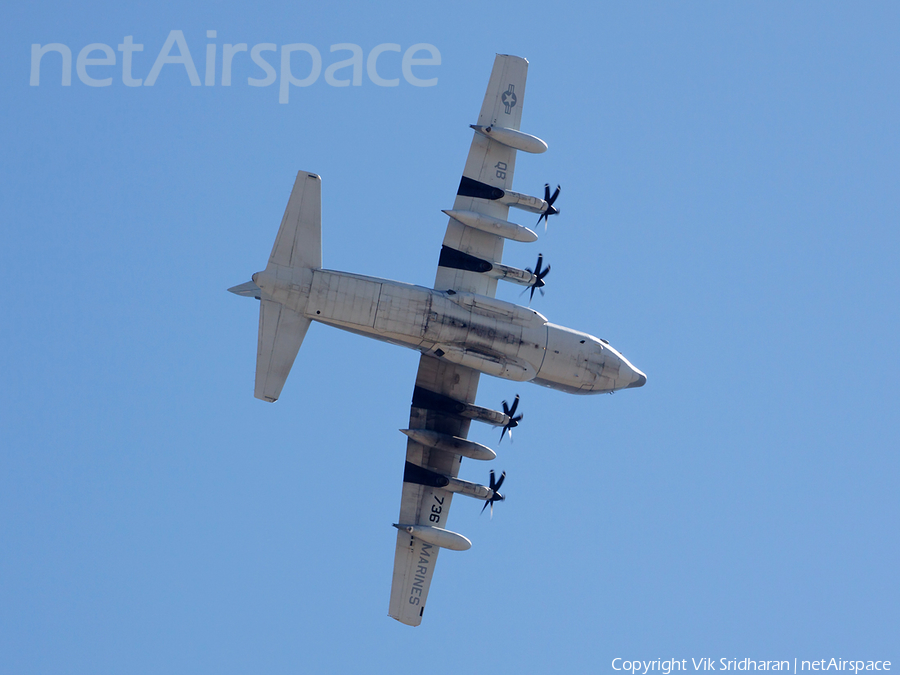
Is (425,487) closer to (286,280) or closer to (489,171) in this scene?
(286,280)

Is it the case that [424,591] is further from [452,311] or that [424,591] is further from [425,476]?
[452,311]

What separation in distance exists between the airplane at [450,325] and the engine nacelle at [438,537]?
54mm

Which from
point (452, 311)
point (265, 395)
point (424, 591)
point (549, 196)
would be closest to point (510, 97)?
point (549, 196)

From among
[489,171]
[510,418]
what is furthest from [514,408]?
[489,171]

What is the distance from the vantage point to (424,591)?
57406 millimetres

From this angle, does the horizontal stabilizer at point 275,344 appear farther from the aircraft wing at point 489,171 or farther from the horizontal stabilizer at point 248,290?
the aircraft wing at point 489,171

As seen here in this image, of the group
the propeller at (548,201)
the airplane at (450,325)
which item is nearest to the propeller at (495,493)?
the airplane at (450,325)

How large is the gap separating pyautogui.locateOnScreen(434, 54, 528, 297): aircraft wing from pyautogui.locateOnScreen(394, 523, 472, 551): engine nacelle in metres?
11.9

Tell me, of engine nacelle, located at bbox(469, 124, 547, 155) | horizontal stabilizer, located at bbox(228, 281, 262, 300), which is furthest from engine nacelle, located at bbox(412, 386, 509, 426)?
engine nacelle, located at bbox(469, 124, 547, 155)

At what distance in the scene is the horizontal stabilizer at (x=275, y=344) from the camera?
170 ft

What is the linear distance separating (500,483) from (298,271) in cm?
1505

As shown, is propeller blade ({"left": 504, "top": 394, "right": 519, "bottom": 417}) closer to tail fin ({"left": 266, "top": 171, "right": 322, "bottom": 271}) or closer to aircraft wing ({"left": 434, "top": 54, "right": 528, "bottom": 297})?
aircraft wing ({"left": 434, "top": 54, "right": 528, "bottom": 297})

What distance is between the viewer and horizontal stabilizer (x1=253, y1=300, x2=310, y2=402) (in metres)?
51.8

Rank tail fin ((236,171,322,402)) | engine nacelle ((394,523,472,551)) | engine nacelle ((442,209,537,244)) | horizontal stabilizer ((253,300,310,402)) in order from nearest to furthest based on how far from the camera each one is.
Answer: tail fin ((236,171,322,402)) < horizontal stabilizer ((253,300,310,402)) < engine nacelle ((442,209,537,244)) < engine nacelle ((394,523,472,551))
